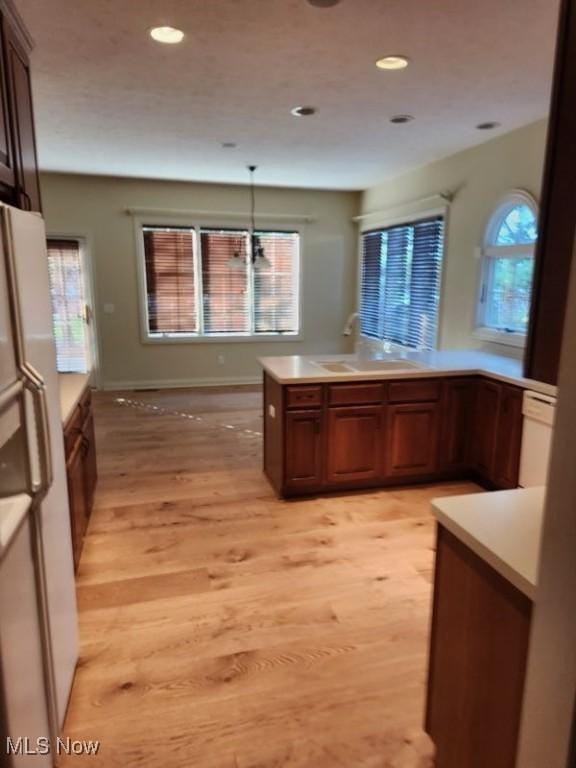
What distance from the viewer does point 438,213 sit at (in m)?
5.22

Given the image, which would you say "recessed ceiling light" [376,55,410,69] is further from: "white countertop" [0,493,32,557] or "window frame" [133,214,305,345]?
"window frame" [133,214,305,345]

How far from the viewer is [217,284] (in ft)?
23.5

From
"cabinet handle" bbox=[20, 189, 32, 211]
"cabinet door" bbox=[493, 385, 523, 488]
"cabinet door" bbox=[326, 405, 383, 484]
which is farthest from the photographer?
"cabinet door" bbox=[326, 405, 383, 484]

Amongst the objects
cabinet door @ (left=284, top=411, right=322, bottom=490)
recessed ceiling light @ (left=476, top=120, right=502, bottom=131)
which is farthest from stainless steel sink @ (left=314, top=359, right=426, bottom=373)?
recessed ceiling light @ (left=476, top=120, right=502, bottom=131)

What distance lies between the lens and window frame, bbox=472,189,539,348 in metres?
4.09

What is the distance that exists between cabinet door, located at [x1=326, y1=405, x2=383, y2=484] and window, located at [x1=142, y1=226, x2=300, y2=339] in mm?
3836

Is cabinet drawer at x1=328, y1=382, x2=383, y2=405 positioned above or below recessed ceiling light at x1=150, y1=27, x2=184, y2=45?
below

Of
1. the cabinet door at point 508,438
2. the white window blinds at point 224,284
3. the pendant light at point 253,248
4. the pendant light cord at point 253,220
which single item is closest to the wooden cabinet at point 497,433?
the cabinet door at point 508,438

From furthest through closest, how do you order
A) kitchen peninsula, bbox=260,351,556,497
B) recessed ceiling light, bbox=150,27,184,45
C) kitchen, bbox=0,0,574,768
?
kitchen peninsula, bbox=260,351,556,497, recessed ceiling light, bbox=150,27,184,45, kitchen, bbox=0,0,574,768

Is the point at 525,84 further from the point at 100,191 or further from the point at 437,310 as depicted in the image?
the point at 100,191

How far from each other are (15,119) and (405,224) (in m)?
4.67

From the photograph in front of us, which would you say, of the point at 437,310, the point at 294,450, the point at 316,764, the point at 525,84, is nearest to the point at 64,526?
the point at 316,764

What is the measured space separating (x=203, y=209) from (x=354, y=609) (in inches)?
228

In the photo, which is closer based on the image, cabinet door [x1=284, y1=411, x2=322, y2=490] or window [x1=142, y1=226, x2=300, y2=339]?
cabinet door [x1=284, y1=411, x2=322, y2=490]
